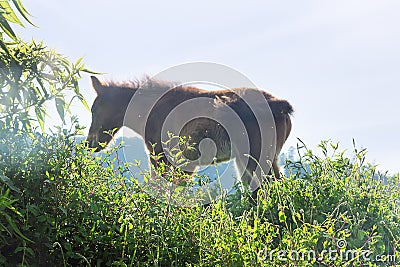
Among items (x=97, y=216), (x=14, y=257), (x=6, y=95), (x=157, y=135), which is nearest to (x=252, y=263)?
(x=97, y=216)

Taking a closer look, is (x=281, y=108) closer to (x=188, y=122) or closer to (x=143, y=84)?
(x=188, y=122)

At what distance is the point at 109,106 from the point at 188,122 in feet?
3.13

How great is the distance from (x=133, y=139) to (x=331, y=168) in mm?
3570

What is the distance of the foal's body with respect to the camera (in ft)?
16.1

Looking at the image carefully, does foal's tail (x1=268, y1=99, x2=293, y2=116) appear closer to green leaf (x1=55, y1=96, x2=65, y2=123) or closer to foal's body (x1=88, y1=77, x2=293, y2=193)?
foal's body (x1=88, y1=77, x2=293, y2=193)

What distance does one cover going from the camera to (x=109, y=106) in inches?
222

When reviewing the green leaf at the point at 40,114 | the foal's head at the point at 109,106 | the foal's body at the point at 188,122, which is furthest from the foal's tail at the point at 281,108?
the green leaf at the point at 40,114

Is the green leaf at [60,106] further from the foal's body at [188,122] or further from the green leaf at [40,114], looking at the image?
the foal's body at [188,122]

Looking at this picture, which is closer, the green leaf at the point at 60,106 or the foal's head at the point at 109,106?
the green leaf at the point at 60,106

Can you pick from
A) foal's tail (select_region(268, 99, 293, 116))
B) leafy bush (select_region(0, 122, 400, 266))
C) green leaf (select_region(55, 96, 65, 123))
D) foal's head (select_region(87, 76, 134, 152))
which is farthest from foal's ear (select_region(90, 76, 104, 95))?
green leaf (select_region(55, 96, 65, 123))

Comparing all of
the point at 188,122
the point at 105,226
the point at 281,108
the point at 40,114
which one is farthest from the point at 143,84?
the point at 105,226

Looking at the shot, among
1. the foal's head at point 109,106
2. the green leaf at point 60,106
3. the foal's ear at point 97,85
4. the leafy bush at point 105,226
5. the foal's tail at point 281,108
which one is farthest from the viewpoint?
the foal's ear at point 97,85

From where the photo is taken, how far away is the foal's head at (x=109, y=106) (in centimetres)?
555

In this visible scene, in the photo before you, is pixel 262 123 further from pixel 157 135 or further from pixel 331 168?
pixel 331 168
